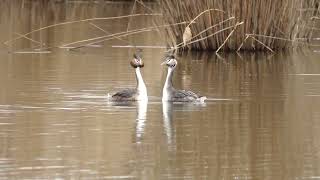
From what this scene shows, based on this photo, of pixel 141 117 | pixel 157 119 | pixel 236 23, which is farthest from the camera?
pixel 236 23

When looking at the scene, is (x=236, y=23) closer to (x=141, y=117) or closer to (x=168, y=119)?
(x=141, y=117)

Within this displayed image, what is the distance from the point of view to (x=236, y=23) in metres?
19.2

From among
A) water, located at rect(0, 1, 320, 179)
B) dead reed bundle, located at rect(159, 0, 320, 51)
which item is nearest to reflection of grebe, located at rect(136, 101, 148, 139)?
water, located at rect(0, 1, 320, 179)

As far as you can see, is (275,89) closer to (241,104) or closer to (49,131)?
(241,104)

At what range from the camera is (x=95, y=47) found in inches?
818

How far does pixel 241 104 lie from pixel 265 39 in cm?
784

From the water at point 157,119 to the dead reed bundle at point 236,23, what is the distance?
0.60 meters

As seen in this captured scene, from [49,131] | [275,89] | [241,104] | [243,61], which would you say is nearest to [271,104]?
[241,104]

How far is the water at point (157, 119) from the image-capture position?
27.3 ft

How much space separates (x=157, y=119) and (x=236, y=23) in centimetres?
845

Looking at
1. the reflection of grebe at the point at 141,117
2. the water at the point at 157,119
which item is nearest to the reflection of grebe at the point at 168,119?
the water at the point at 157,119

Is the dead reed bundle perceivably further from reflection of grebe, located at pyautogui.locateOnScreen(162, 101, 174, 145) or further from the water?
reflection of grebe, located at pyautogui.locateOnScreen(162, 101, 174, 145)

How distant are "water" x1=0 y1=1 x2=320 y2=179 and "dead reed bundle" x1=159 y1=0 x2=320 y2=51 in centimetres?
60

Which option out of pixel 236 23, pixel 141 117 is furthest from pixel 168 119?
pixel 236 23
